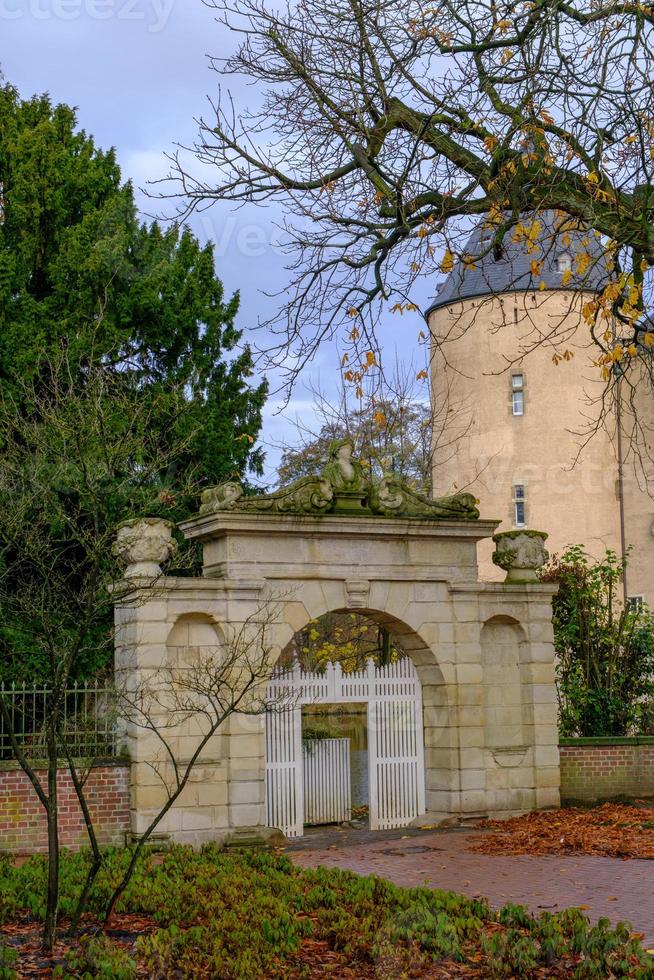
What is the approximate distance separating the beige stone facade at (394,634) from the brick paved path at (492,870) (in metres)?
1.07

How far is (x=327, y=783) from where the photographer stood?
622 inches

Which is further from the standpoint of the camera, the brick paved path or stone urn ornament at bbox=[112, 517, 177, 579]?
stone urn ornament at bbox=[112, 517, 177, 579]

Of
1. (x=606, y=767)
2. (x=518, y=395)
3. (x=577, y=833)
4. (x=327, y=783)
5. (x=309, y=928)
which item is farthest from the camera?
(x=518, y=395)

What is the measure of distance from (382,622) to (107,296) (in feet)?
24.7

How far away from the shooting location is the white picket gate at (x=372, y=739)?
15164 mm

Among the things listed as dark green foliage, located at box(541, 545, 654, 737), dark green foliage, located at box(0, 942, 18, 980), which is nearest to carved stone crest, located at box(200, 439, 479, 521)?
dark green foliage, located at box(541, 545, 654, 737)

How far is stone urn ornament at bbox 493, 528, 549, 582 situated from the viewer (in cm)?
1716

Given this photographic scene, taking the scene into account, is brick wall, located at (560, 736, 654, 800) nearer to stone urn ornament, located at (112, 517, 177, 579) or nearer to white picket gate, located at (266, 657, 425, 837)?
white picket gate, located at (266, 657, 425, 837)

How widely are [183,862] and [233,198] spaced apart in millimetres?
6162

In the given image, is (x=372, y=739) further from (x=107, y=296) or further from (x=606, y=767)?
(x=107, y=296)

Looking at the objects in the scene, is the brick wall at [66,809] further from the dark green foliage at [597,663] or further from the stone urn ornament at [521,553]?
the dark green foliage at [597,663]

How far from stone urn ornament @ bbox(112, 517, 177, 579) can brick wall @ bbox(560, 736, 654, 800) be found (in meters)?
6.38

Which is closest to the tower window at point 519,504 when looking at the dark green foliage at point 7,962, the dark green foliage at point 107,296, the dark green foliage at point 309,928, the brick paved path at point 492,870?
the dark green foliage at point 107,296

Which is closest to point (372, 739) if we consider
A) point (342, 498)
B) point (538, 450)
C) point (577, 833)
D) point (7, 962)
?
point (577, 833)
